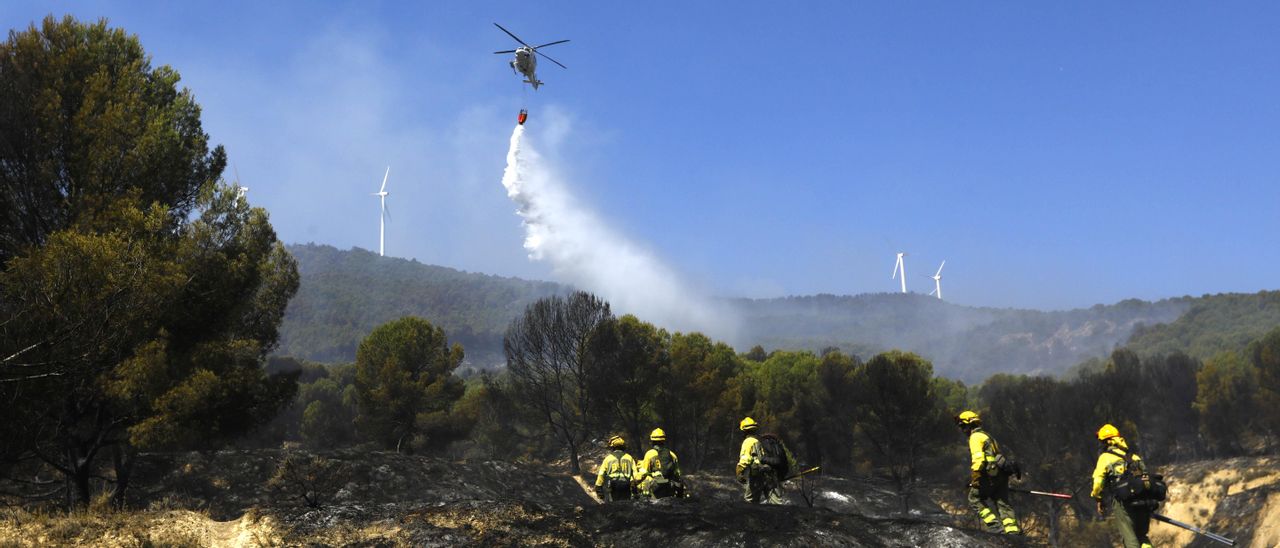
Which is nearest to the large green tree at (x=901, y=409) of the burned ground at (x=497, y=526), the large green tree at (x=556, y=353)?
the large green tree at (x=556, y=353)

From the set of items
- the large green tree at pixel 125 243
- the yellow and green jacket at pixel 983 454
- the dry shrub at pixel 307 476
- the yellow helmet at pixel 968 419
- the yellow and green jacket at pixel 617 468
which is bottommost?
the dry shrub at pixel 307 476

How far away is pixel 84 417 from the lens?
18125mm

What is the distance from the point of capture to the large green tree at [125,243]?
13.5m

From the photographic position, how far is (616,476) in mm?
14406

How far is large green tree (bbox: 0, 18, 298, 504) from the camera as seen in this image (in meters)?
13.5

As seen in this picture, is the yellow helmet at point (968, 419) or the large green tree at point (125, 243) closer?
the yellow helmet at point (968, 419)

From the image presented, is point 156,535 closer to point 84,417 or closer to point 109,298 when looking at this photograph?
point 109,298

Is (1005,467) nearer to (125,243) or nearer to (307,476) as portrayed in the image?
(125,243)

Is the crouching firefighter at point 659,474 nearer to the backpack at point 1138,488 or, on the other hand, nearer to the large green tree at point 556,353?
the backpack at point 1138,488

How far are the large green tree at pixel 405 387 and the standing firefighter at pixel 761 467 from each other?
3803 centimetres

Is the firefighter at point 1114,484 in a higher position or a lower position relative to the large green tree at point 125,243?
lower

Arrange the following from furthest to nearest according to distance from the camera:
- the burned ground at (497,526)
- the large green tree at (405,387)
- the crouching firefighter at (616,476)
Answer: the large green tree at (405,387), the crouching firefighter at (616,476), the burned ground at (497,526)

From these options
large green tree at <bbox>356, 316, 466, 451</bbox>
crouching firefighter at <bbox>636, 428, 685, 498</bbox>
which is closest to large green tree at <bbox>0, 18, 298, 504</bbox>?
crouching firefighter at <bbox>636, 428, 685, 498</bbox>

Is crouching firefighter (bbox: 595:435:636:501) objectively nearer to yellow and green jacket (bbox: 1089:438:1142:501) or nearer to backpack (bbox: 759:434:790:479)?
backpack (bbox: 759:434:790:479)
